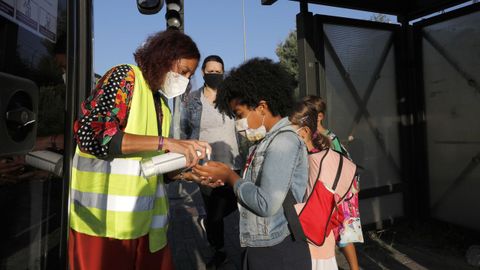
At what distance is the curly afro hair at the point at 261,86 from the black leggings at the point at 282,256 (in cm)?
68

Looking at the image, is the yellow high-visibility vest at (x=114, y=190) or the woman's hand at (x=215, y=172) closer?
the yellow high-visibility vest at (x=114, y=190)

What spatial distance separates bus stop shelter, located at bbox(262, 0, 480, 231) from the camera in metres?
4.11

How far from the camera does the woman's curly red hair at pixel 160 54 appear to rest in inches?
69.4

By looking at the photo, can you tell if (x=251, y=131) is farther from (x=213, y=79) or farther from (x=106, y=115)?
(x=213, y=79)

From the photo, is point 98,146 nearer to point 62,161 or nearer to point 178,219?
point 62,161

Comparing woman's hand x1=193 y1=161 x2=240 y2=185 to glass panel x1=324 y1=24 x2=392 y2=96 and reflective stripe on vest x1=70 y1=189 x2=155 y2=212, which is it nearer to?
reflective stripe on vest x1=70 y1=189 x2=155 y2=212

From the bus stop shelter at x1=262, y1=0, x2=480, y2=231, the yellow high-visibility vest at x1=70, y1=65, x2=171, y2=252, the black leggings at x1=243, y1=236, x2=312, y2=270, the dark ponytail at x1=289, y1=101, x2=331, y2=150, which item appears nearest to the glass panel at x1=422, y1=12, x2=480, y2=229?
the bus stop shelter at x1=262, y1=0, x2=480, y2=231

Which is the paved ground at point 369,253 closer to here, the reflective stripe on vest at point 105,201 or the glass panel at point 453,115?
the glass panel at point 453,115

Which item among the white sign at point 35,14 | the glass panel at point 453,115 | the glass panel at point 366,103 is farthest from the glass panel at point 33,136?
the glass panel at point 453,115

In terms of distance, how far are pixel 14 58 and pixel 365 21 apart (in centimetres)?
408

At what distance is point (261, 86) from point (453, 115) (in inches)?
140

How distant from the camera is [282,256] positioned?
5.63ft

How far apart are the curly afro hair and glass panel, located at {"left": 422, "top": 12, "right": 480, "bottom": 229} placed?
328 cm

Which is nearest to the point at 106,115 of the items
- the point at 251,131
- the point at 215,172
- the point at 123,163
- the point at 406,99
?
the point at 123,163
